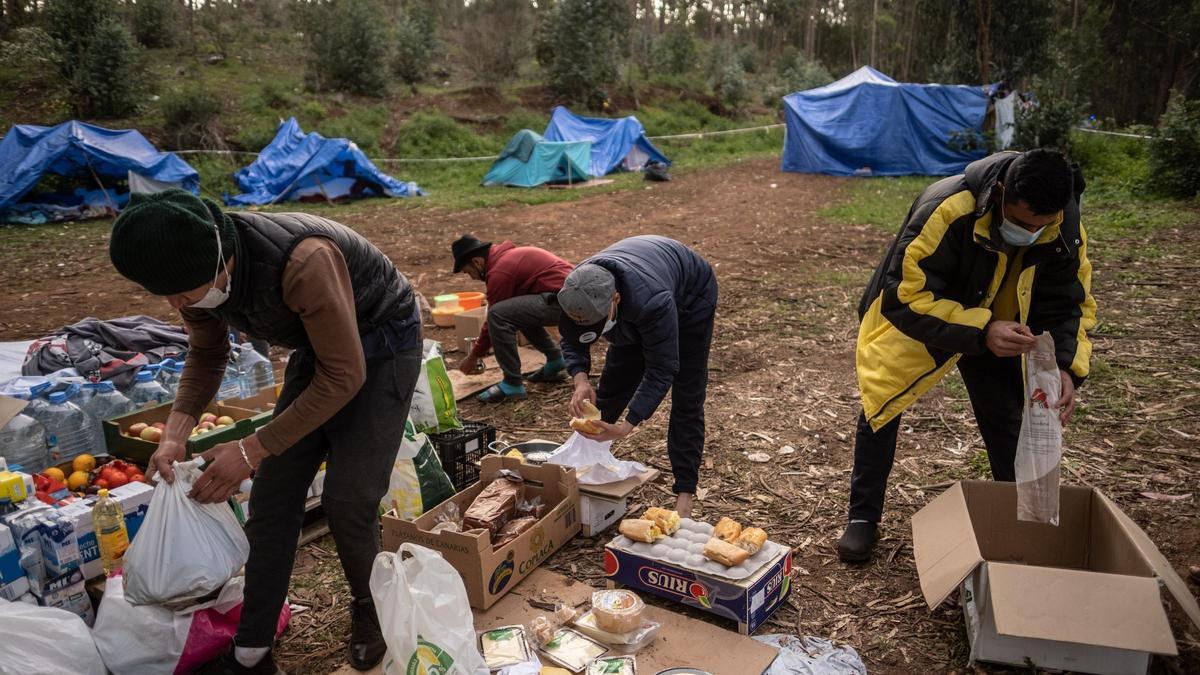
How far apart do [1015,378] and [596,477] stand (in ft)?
6.32

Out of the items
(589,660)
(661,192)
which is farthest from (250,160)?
(589,660)

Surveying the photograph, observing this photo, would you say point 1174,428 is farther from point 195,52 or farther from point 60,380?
point 195,52

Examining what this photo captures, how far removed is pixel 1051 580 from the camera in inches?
98.0

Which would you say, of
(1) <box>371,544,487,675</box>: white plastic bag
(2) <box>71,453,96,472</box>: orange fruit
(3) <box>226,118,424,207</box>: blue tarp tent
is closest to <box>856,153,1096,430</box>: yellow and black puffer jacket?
(1) <box>371,544,487,675</box>: white plastic bag

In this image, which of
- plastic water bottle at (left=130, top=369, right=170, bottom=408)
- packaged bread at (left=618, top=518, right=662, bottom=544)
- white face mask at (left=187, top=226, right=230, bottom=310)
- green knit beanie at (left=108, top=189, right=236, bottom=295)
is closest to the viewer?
green knit beanie at (left=108, top=189, right=236, bottom=295)

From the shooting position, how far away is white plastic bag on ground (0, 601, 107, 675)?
93.4 inches

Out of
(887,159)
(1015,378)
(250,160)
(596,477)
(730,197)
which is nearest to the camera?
(1015,378)

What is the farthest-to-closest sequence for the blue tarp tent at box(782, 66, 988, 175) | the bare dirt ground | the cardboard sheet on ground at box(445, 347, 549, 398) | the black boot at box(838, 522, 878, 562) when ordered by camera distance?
the blue tarp tent at box(782, 66, 988, 175)
the cardboard sheet on ground at box(445, 347, 549, 398)
the black boot at box(838, 522, 878, 562)
the bare dirt ground

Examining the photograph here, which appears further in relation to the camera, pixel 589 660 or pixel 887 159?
pixel 887 159

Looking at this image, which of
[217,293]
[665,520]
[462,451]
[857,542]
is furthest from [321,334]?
[857,542]

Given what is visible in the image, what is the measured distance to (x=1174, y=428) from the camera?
437cm

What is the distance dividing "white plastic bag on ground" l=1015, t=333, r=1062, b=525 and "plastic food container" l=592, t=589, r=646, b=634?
150 centimetres

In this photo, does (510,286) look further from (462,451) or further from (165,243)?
(165,243)

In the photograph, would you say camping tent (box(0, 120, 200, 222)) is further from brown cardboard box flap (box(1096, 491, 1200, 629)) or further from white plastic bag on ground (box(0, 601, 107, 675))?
brown cardboard box flap (box(1096, 491, 1200, 629))
